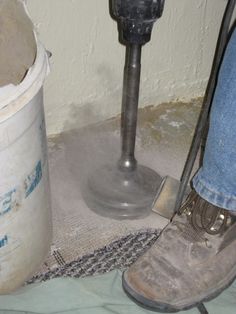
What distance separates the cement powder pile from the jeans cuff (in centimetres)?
38

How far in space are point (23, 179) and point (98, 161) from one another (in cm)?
51

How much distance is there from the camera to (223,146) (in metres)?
0.90

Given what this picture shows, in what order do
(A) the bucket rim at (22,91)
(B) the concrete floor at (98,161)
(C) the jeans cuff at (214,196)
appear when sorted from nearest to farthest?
(A) the bucket rim at (22,91) < (C) the jeans cuff at (214,196) < (B) the concrete floor at (98,161)

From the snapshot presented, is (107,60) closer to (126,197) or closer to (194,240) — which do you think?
(126,197)

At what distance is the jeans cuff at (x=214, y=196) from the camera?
960mm

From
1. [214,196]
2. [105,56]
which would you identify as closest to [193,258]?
[214,196]

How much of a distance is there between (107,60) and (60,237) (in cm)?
52

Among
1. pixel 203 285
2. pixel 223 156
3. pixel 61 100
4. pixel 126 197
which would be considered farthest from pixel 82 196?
pixel 223 156

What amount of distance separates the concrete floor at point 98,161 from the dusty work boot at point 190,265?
0.63 ft

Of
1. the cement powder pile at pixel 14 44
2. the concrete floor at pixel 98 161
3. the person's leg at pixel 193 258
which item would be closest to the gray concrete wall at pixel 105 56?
the concrete floor at pixel 98 161

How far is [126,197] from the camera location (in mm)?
1311

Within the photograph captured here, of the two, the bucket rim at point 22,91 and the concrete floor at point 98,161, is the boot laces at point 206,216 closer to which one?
the concrete floor at point 98,161

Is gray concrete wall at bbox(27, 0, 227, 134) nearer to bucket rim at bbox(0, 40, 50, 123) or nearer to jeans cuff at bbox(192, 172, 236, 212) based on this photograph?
bucket rim at bbox(0, 40, 50, 123)

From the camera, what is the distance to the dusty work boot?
1037 millimetres
